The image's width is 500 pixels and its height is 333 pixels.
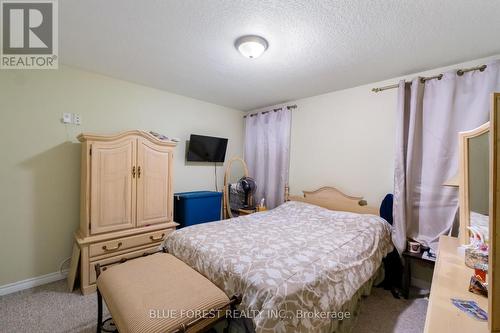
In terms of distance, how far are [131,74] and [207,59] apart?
3.55ft

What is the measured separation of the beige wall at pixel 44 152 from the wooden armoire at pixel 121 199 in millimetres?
282

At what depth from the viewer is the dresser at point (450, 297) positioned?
856 mm

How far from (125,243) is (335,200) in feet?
8.63

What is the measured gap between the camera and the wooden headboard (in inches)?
109

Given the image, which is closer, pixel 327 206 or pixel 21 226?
pixel 21 226

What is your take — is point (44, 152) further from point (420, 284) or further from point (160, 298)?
point (420, 284)

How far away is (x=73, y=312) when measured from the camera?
1927mm

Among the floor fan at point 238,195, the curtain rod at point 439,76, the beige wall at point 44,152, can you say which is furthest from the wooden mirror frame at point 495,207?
the beige wall at point 44,152

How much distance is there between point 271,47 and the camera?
1.98 m

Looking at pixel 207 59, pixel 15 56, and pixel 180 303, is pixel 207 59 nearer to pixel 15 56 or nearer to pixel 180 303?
pixel 15 56

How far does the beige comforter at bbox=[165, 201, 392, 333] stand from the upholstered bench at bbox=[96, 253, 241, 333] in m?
0.14

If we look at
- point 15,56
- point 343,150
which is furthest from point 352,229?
point 15,56

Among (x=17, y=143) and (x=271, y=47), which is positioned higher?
(x=271, y=47)

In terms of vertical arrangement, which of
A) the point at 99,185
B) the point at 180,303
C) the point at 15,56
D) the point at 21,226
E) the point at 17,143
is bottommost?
the point at 180,303
